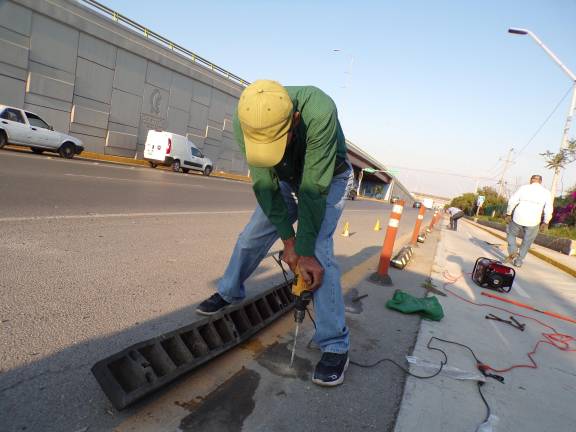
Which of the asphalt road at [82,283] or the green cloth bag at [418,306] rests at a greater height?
the green cloth bag at [418,306]

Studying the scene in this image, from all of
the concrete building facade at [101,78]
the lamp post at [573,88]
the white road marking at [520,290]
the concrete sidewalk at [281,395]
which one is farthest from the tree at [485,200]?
the concrete sidewalk at [281,395]

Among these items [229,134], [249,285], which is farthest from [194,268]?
[229,134]

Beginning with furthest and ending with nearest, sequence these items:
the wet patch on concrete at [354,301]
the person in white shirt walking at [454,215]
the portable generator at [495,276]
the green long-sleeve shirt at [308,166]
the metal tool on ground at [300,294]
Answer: the person in white shirt walking at [454,215] → the portable generator at [495,276] → the wet patch on concrete at [354,301] → the metal tool on ground at [300,294] → the green long-sleeve shirt at [308,166]

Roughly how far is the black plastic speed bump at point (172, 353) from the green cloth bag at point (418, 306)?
145cm

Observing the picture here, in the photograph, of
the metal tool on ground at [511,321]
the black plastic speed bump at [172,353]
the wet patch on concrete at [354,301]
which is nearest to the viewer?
the black plastic speed bump at [172,353]

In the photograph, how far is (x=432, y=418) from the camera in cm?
210

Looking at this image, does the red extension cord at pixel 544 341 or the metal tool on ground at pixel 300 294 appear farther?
the red extension cord at pixel 544 341

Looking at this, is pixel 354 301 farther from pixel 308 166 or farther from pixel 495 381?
pixel 308 166

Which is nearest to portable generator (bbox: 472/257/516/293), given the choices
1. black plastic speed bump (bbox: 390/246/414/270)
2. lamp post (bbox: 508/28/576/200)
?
black plastic speed bump (bbox: 390/246/414/270)

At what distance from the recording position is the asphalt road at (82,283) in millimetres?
1839

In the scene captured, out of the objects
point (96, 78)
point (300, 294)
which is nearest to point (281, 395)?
point (300, 294)

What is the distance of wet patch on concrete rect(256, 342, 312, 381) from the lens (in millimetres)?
2354

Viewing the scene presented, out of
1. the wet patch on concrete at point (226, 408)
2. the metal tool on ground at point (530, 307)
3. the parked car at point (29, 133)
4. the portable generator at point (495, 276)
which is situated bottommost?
the wet patch on concrete at point (226, 408)

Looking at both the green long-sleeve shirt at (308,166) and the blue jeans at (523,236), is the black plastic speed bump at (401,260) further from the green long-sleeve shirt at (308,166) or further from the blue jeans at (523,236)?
the green long-sleeve shirt at (308,166)
